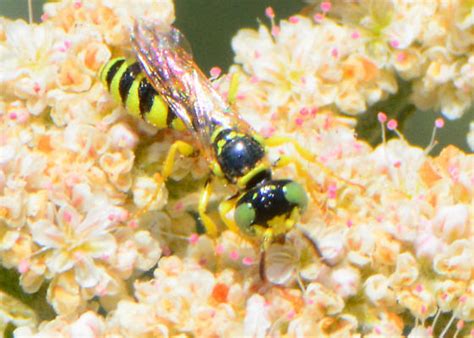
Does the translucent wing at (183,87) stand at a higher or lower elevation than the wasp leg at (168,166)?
higher

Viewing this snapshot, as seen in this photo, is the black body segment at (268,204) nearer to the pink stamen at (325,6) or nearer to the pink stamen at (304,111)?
the pink stamen at (304,111)

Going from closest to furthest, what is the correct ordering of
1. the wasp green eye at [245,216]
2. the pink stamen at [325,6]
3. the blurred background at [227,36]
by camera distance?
the wasp green eye at [245,216] → the pink stamen at [325,6] → the blurred background at [227,36]

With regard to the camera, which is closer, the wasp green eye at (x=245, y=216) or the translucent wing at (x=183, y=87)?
the wasp green eye at (x=245, y=216)

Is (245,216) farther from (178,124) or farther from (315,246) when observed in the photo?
(178,124)

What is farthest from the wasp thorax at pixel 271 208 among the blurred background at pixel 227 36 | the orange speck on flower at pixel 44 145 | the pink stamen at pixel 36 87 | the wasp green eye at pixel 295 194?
the blurred background at pixel 227 36

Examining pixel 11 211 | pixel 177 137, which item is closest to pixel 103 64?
pixel 177 137

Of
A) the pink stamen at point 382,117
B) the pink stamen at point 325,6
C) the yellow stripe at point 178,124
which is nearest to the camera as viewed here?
the yellow stripe at point 178,124

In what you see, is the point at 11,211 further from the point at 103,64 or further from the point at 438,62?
the point at 438,62

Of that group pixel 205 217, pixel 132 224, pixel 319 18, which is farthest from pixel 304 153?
pixel 319 18
